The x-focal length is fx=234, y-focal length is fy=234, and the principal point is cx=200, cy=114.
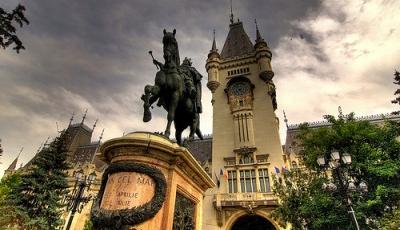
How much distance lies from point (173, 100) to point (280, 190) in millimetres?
14266

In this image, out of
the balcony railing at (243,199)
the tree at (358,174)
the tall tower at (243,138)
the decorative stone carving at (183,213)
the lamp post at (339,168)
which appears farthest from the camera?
the tall tower at (243,138)

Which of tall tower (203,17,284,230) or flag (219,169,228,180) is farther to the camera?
flag (219,169,228,180)

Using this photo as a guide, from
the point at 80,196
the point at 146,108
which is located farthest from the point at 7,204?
the point at 146,108

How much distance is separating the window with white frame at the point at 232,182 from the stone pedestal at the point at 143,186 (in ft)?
74.0

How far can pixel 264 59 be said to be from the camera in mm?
33469

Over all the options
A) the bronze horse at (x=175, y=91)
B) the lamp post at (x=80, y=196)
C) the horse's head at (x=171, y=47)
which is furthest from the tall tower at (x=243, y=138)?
the horse's head at (x=171, y=47)

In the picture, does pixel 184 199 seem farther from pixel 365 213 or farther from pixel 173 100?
pixel 365 213

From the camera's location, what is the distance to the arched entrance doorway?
2450 centimetres

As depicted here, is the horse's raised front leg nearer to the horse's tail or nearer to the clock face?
the horse's tail

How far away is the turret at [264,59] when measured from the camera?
32.3 meters

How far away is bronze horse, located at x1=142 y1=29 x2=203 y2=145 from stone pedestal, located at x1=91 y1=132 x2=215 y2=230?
109cm

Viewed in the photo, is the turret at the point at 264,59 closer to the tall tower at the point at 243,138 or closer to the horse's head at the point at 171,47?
the tall tower at the point at 243,138

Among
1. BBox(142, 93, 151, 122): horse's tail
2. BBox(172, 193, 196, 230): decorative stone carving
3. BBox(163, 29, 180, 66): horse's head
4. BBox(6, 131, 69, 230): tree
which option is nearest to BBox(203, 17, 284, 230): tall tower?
BBox(6, 131, 69, 230): tree

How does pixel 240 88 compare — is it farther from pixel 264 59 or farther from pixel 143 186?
pixel 143 186
